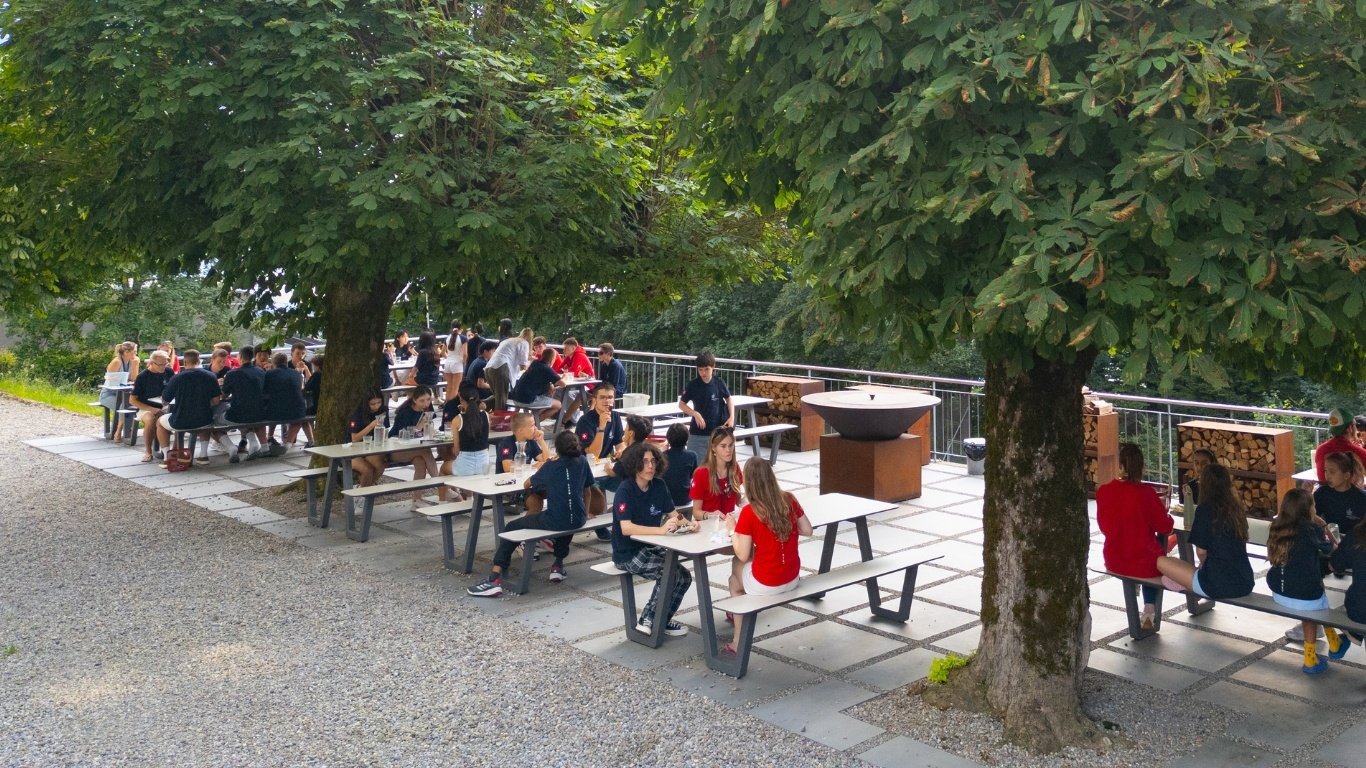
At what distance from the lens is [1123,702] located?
6.51 m

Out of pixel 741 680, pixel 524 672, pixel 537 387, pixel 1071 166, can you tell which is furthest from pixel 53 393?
pixel 1071 166

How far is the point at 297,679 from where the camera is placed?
7227 millimetres

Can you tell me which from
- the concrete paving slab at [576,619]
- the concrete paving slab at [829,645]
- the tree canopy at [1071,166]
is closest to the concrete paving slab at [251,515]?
the concrete paving slab at [576,619]

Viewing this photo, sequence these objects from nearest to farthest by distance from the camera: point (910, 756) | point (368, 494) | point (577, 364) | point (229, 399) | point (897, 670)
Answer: point (910, 756) < point (897, 670) < point (368, 494) < point (229, 399) < point (577, 364)

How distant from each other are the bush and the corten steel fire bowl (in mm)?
25177

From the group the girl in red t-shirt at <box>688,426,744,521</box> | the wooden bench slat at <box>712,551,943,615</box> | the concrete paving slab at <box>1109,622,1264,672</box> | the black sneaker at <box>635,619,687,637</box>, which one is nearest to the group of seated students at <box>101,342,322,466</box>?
the girl in red t-shirt at <box>688,426,744,521</box>

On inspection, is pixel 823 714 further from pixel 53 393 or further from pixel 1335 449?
pixel 53 393

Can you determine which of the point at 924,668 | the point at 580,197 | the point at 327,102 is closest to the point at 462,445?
the point at 580,197

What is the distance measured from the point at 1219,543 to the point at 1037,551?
1.62 meters

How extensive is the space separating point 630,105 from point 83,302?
26.6 m

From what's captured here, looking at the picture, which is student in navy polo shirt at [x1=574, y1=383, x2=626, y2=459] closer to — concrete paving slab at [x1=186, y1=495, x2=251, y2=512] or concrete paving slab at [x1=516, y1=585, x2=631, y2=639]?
concrete paving slab at [x1=516, y1=585, x2=631, y2=639]

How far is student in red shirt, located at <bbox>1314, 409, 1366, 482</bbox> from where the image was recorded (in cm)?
801

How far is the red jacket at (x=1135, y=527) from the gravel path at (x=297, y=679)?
2.72 metres

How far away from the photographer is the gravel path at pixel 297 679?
6.13 meters
